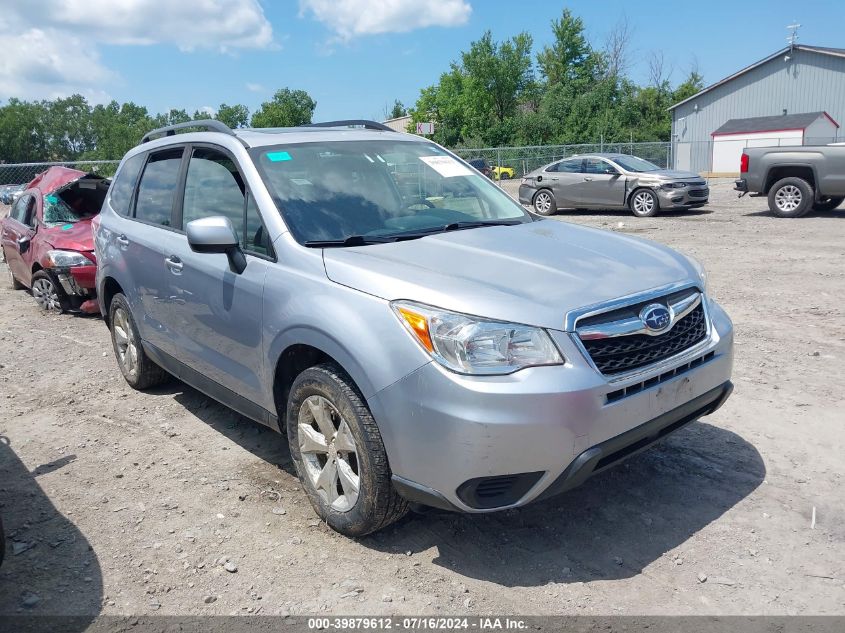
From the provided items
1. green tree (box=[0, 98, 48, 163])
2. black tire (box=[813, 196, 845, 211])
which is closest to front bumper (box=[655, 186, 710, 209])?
black tire (box=[813, 196, 845, 211])

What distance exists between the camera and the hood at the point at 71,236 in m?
8.80

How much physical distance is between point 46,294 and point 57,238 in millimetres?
810

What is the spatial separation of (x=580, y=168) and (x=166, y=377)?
14541mm

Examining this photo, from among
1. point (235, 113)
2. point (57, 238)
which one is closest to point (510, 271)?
point (57, 238)

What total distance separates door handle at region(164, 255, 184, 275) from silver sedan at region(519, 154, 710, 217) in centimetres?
1444

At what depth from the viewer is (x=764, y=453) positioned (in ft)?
13.9

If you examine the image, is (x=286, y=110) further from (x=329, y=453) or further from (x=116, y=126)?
(x=329, y=453)

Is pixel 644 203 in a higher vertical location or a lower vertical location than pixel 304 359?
higher

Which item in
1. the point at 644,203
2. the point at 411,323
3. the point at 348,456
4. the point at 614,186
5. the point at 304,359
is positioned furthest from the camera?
the point at 614,186

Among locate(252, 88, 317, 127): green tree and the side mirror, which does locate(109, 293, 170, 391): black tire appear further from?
locate(252, 88, 317, 127): green tree

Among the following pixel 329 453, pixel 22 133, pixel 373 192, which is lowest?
pixel 329 453

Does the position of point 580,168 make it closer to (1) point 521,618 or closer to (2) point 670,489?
(2) point 670,489

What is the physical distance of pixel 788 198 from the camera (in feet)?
50.4

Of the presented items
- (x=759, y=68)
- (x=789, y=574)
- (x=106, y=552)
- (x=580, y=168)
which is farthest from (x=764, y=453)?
(x=759, y=68)
